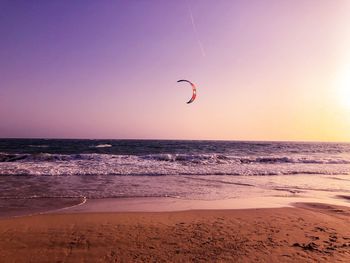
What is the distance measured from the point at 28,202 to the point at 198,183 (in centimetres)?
709

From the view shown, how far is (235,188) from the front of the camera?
1259cm

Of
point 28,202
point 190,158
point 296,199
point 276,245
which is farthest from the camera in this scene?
point 190,158

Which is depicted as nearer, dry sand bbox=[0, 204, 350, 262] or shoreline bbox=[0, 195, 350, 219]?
dry sand bbox=[0, 204, 350, 262]

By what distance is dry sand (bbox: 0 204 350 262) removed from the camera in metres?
5.00

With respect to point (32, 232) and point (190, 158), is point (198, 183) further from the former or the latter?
point (190, 158)

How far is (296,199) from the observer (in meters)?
10.3

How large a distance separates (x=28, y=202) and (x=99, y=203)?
2.06 m

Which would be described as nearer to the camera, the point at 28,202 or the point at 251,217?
the point at 251,217

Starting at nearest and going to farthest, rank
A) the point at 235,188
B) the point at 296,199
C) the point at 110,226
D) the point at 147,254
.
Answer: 1. the point at 147,254
2. the point at 110,226
3. the point at 296,199
4. the point at 235,188

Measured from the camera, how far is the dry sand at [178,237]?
16.4 ft

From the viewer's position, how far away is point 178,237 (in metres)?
5.90

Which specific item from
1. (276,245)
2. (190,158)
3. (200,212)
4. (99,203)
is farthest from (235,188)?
(190,158)

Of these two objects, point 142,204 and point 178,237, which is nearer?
point 178,237

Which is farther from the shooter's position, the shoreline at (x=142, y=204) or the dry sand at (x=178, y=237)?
the shoreline at (x=142, y=204)
